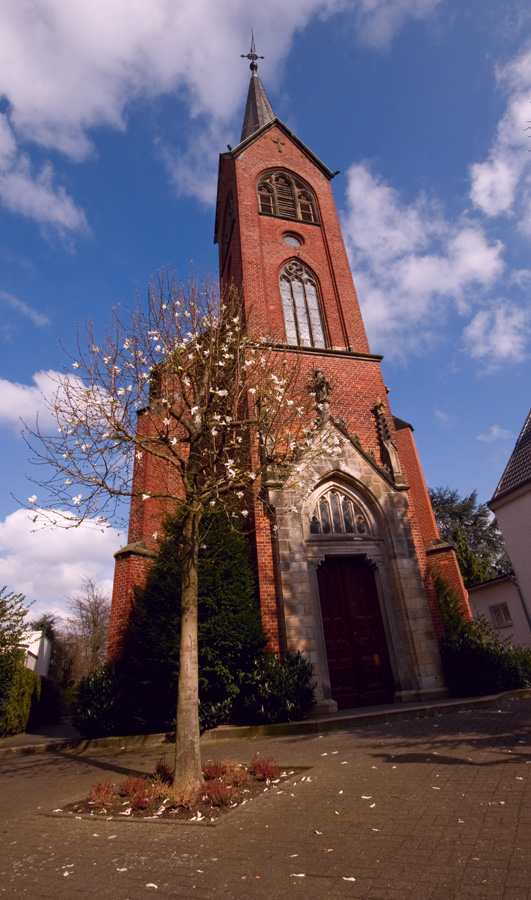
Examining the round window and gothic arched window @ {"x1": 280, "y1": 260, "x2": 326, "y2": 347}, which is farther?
the round window

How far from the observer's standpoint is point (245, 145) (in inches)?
816

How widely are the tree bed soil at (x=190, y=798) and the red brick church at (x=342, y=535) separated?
4399 mm

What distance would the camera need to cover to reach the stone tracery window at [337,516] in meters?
12.8

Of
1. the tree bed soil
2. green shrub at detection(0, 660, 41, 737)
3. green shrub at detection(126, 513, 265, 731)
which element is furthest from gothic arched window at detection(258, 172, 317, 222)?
green shrub at detection(0, 660, 41, 737)

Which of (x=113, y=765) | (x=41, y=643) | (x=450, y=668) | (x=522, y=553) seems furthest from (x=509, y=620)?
(x=41, y=643)

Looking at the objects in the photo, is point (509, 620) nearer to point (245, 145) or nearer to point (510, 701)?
point (510, 701)

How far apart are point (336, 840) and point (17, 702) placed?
16.6 m

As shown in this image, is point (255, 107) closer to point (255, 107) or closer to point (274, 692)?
point (255, 107)

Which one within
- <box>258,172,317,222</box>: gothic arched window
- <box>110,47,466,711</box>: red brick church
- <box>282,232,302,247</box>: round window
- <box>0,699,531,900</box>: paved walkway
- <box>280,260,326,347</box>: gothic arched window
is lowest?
<box>0,699,531,900</box>: paved walkway

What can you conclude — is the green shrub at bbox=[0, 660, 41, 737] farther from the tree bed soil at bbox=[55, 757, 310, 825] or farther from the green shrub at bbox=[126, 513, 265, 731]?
the tree bed soil at bbox=[55, 757, 310, 825]

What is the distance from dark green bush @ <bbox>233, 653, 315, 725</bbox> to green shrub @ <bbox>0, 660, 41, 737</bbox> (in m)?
9.93

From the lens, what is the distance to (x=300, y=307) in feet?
56.5

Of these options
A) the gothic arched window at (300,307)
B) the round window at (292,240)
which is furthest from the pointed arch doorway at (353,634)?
the round window at (292,240)

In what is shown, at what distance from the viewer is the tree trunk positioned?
564 cm
